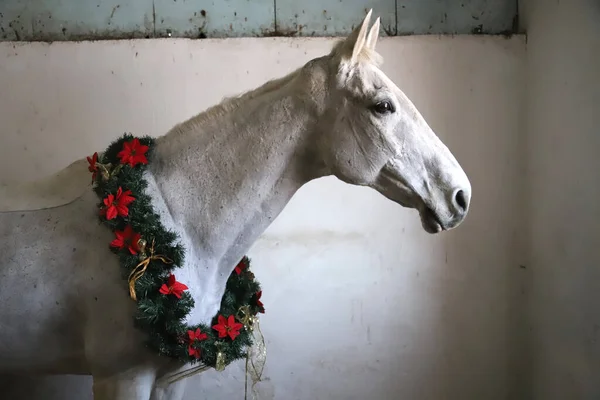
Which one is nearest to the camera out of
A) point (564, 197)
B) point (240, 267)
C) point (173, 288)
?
point (173, 288)

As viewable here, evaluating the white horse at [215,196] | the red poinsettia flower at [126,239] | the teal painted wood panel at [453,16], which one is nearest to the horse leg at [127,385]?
the white horse at [215,196]

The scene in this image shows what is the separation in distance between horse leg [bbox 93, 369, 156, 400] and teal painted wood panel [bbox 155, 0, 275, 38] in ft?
3.78

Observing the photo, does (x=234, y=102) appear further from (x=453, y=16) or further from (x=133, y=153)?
(x=453, y=16)

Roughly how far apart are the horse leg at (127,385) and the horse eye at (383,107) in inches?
27.2

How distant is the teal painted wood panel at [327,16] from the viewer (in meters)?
1.71

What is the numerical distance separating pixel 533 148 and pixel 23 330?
1.61 m

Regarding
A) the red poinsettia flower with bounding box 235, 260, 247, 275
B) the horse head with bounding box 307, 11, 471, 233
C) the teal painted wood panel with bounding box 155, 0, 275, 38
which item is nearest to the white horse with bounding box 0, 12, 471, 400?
the horse head with bounding box 307, 11, 471, 233

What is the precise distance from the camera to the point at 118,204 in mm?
937

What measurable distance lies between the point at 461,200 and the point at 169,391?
2.52 feet

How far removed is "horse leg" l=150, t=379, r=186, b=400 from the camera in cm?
109

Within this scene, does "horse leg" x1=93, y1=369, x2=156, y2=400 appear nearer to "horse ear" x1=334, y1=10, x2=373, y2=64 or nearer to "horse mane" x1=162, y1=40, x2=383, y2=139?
"horse mane" x1=162, y1=40, x2=383, y2=139

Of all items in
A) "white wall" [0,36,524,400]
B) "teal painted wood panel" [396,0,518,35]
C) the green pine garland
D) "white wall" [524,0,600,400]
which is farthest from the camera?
"teal painted wood panel" [396,0,518,35]

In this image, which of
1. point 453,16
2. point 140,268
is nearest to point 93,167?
point 140,268

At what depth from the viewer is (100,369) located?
3.19 feet
